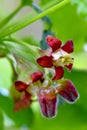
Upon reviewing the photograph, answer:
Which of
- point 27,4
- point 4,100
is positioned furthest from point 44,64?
point 4,100

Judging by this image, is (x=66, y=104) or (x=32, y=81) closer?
(x=32, y=81)

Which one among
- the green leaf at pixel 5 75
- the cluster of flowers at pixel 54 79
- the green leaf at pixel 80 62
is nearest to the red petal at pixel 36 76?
the cluster of flowers at pixel 54 79

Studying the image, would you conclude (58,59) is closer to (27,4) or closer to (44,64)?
Answer: (44,64)

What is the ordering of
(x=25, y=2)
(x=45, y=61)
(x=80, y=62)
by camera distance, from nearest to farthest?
1. (x=45, y=61)
2. (x=25, y=2)
3. (x=80, y=62)

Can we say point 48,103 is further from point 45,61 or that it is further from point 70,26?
point 70,26


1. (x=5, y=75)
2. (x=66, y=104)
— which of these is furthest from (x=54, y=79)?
(x=66, y=104)

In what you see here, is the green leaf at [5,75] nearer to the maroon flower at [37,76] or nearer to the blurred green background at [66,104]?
the blurred green background at [66,104]

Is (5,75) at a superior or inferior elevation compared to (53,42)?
inferior
